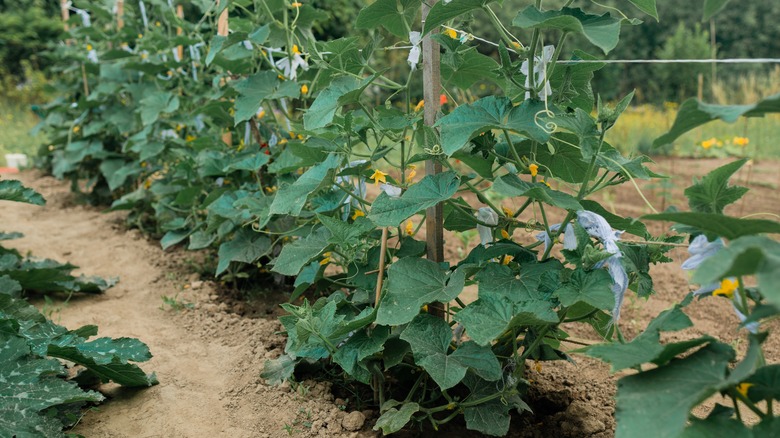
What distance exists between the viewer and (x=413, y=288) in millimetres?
1713

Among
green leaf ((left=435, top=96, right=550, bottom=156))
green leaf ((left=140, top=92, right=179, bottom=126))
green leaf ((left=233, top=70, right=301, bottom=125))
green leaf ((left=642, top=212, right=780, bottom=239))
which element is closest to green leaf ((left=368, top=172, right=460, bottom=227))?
green leaf ((left=435, top=96, right=550, bottom=156))

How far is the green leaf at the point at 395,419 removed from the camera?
5.67ft

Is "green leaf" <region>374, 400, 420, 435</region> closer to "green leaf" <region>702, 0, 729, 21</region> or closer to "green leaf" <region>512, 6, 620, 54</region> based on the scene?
"green leaf" <region>512, 6, 620, 54</region>

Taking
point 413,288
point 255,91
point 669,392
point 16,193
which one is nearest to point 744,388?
point 669,392

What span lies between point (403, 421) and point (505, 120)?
78cm

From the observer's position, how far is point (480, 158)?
175 centimetres

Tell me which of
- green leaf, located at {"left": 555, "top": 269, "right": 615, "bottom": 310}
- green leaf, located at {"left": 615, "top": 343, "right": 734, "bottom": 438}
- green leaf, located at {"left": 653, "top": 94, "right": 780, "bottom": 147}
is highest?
green leaf, located at {"left": 653, "top": 94, "right": 780, "bottom": 147}

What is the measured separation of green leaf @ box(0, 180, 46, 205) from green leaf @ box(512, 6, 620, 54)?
1.75 meters

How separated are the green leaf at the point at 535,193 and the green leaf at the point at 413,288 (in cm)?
26

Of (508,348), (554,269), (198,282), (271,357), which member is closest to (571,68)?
(554,269)

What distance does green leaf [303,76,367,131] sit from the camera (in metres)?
1.87

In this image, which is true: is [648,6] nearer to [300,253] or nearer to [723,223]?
[723,223]

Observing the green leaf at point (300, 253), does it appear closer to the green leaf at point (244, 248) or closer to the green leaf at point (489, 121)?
the green leaf at point (489, 121)

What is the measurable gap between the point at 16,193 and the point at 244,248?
0.88m
